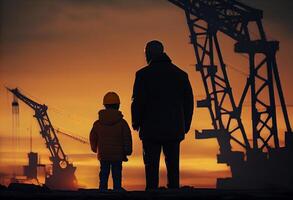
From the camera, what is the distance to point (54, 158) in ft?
411

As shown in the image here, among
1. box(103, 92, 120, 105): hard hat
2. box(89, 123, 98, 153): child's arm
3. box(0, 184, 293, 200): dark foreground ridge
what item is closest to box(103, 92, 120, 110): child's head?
box(103, 92, 120, 105): hard hat

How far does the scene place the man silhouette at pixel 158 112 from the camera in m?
12.1

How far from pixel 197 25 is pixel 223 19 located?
4653 millimetres

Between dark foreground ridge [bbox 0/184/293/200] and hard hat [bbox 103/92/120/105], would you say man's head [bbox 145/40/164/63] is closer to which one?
hard hat [bbox 103/92/120/105]

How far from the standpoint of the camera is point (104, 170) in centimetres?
1396

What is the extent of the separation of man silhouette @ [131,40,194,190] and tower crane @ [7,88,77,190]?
10825cm

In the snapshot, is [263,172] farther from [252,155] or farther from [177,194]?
[177,194]

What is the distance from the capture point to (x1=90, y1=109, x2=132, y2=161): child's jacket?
1374cm

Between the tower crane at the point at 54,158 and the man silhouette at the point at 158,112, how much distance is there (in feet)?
355

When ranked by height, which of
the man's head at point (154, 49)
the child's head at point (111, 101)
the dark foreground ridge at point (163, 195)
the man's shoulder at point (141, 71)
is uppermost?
the man's head at point (154, 49)

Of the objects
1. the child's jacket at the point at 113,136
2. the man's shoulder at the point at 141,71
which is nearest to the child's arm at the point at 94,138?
the child's jacket at the point at 113,136

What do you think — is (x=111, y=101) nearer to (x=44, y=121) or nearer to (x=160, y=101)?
(x=160, y=101)

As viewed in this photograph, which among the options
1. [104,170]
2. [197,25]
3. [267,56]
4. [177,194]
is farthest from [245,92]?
[177,194]

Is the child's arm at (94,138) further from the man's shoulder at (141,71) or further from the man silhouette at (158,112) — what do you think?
the man's shoulder at (141,71)
